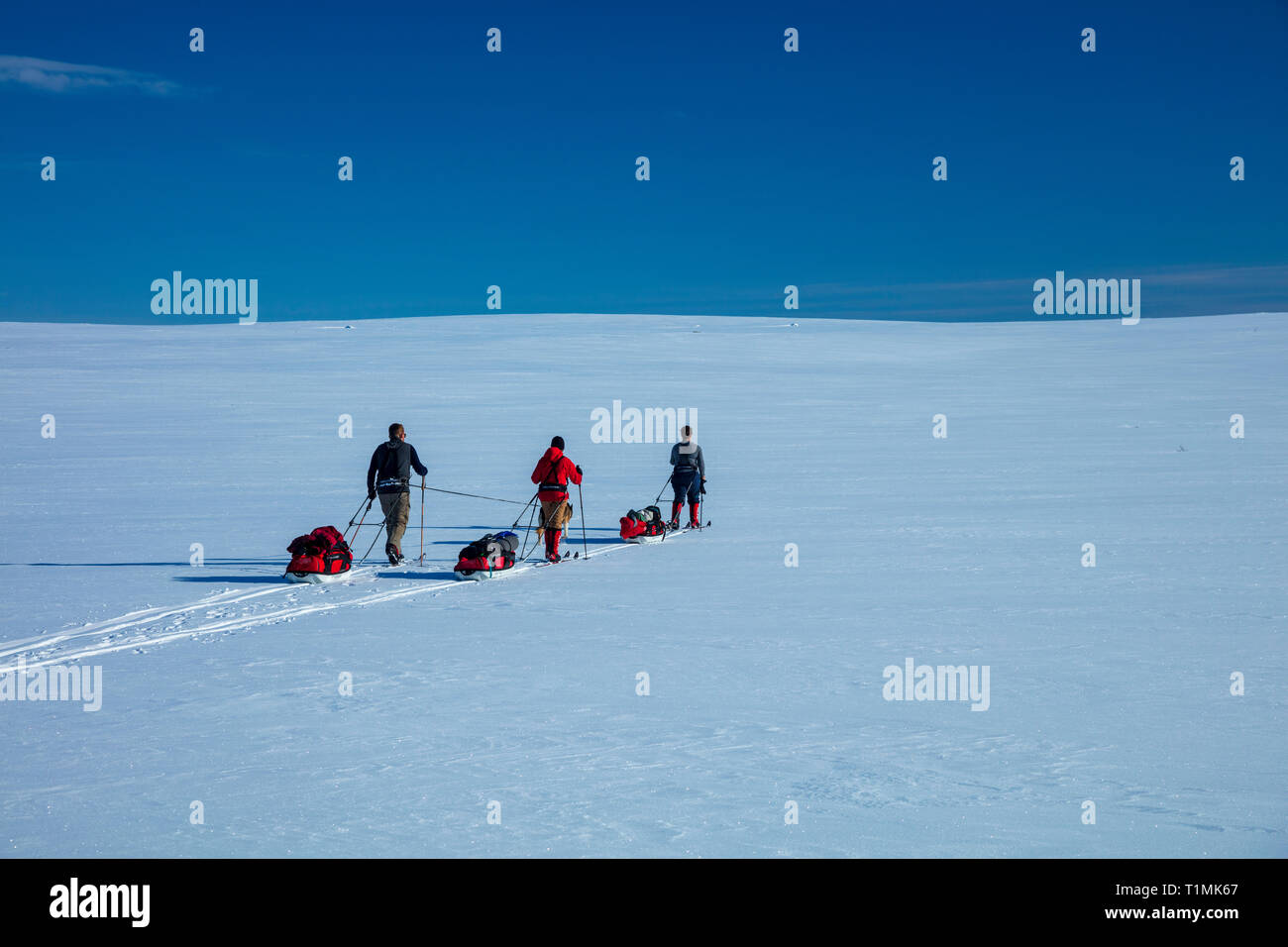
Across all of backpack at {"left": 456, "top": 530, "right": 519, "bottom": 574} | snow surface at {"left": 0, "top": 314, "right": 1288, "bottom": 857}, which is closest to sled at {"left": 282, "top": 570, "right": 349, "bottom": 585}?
snow surface at {"left": 0, "top": 314, "right": 1288, "bottom": 857}

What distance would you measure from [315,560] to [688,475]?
215 inches

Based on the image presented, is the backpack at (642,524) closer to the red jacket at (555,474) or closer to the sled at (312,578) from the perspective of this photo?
the red jacket at (555,474)

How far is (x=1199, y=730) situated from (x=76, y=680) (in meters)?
7.11

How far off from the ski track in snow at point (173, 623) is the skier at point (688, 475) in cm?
435

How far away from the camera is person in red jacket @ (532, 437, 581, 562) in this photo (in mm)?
12633

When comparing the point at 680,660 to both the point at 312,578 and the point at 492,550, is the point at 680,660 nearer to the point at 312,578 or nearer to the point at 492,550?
the point at 492,550

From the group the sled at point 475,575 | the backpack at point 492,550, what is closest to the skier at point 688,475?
the backpack at point 492,550

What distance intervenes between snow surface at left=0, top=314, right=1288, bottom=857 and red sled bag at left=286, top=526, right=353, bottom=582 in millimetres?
239

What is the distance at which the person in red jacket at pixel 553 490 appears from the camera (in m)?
12.6

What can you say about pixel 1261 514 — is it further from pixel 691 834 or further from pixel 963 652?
pixel 691 834

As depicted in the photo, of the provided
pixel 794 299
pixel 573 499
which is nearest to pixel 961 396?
pixel 794 299

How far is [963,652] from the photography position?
7945 mm

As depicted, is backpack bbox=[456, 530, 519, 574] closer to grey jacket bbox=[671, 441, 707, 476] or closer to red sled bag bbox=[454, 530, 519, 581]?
red sled bag bbox=[454, 530, 519, 581]

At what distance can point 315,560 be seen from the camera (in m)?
11.3
